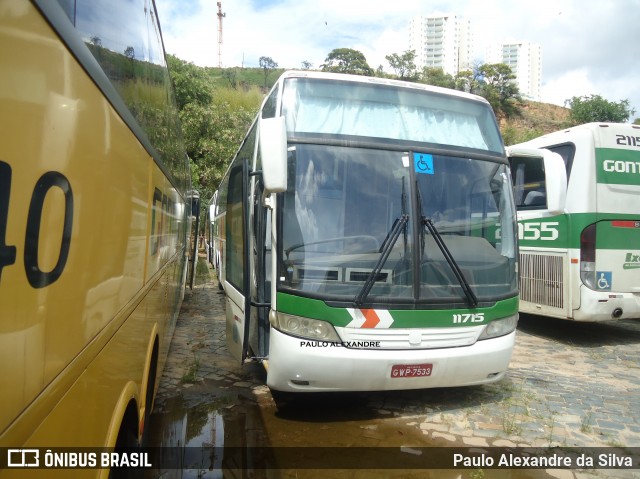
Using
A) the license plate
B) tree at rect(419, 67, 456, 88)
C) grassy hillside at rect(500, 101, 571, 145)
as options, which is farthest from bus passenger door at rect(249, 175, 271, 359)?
grassy hillside at rect(500, 101, 571, 145)

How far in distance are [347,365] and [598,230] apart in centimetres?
517

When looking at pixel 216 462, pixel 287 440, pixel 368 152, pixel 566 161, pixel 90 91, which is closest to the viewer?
pixel 90 91

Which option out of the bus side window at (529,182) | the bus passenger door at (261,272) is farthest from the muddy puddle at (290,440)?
the bus side window at (529,182)

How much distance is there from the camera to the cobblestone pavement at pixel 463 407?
4043 millimetres

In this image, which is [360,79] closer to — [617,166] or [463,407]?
[463,407]

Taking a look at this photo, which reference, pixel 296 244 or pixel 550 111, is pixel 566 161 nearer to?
pixel 296 244

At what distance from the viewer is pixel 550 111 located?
67562mm

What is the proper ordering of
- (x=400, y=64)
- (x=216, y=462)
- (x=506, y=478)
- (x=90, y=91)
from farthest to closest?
(x=400, y=64) < (x=216, y=462) < (x=506, y=478) < (x=90, y=91)

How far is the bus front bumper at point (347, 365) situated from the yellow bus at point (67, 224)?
147 centimetres

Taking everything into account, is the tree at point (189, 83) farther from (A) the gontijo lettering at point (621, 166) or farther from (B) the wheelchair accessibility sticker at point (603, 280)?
(B) the wheelchair accessibility sticker at point (603, 280)

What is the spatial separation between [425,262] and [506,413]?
72.6 inches

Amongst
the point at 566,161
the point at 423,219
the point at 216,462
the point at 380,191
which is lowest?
the point at 216,462

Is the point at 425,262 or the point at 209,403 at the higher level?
the point at 425,262

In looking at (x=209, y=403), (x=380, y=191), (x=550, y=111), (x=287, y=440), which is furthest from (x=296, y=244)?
(x=550, y=111)
